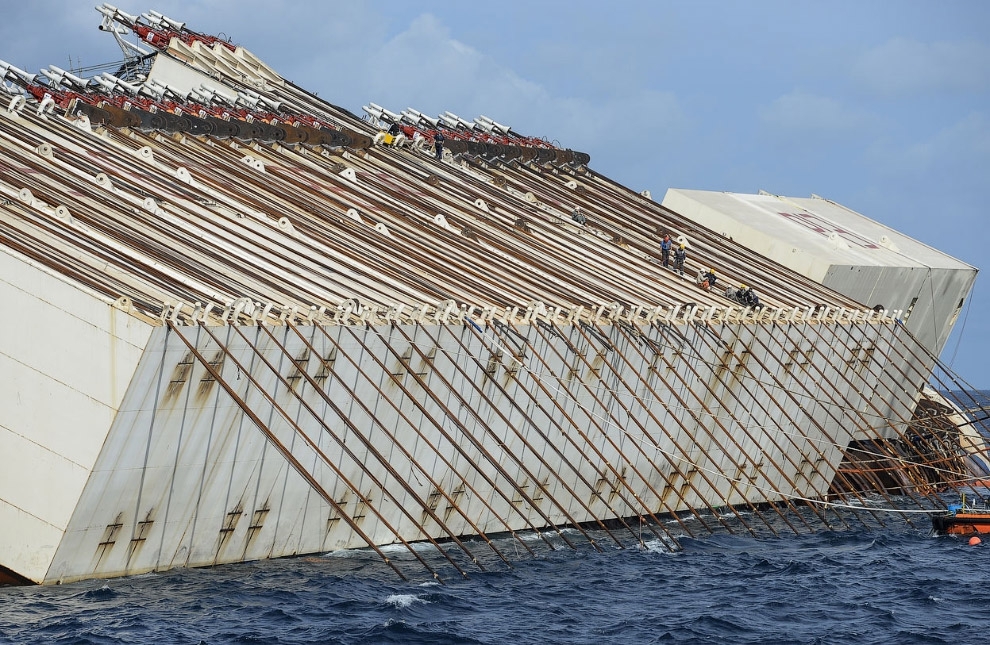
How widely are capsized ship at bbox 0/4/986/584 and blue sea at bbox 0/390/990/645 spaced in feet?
4.02

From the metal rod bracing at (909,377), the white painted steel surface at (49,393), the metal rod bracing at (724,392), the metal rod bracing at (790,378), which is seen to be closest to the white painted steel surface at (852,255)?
the metal rod bracing at (909,377)

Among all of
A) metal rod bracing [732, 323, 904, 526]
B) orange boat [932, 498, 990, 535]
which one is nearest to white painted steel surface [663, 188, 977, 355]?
metal rod bracing [732, 323, 904, 526]

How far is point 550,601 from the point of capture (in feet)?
141

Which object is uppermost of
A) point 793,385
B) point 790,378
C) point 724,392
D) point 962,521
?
point 790,378

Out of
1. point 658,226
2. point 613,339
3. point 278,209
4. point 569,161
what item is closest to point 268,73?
point 569,161

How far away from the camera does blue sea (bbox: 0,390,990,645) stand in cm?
3744

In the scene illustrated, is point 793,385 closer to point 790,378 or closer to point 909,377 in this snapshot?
point 790,378

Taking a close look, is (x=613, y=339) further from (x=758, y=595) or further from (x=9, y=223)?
(x=9, y=223)

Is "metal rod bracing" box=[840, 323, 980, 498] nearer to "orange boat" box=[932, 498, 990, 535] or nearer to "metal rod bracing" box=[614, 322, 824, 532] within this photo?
"orange boat" box=[932, 498, 990, 535]

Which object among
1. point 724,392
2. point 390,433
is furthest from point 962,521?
point 390,433

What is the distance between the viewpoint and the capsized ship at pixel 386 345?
3994 centimetres

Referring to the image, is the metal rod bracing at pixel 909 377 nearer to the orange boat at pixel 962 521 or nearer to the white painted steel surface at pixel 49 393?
the orange boat at pixel 962 521

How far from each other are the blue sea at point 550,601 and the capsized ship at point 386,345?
4.02ft

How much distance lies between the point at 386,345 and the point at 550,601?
9.14m
